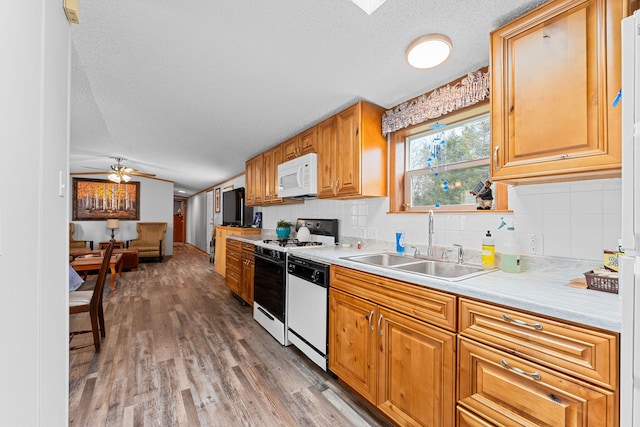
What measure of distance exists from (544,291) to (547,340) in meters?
0.23

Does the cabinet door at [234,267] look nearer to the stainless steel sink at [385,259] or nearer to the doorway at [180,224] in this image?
the stainless steel sink at [385,259]

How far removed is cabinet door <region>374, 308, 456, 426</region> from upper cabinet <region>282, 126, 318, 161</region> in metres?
1.91

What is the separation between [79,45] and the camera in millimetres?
1738

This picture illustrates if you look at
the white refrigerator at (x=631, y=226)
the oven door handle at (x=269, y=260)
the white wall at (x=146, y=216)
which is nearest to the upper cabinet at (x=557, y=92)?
the white refrigerator at (x=631, y=226)

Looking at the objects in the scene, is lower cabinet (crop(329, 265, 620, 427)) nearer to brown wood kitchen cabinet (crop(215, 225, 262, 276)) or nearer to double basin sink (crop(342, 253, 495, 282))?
double basin sink (crop(342, 253, 495, 282))

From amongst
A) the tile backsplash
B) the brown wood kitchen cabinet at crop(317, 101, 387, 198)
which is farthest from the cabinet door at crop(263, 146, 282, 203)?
the tile backsplash

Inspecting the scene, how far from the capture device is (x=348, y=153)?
241 centimetres

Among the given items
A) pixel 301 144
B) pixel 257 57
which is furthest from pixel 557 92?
pixel 301 144

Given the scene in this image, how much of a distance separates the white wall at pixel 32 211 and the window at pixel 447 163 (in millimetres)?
2242

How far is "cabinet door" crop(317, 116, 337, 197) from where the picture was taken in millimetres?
2596

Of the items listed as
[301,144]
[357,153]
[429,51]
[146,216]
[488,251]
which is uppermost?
[429,51]

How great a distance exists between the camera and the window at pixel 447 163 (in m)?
1.93

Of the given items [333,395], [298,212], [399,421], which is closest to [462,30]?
[399,421]

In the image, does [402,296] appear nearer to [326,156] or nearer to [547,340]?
[547,340]
